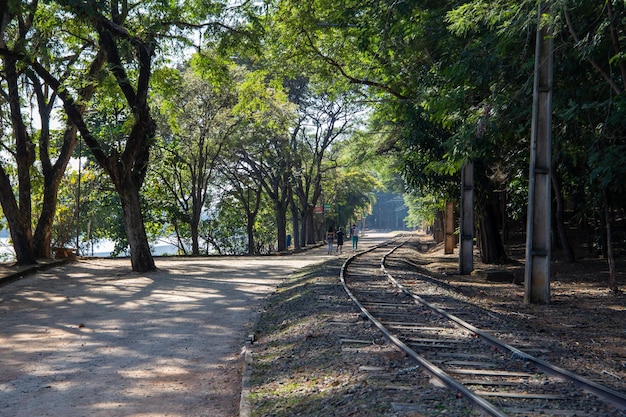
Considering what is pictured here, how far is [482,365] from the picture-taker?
7.50 metres

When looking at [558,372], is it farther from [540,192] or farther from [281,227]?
[281,227]

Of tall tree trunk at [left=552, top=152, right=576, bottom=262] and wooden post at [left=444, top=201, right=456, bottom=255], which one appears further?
wooden post at [left=444, top=201, right=456, bottom=255]

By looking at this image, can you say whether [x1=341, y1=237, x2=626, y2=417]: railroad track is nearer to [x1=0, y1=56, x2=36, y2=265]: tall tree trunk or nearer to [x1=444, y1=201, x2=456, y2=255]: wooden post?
[x1=0, y1=56, x2=36, y2=265]: tall tree trunk

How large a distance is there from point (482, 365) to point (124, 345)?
5219mm

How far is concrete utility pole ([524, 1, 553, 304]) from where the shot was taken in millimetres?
13945

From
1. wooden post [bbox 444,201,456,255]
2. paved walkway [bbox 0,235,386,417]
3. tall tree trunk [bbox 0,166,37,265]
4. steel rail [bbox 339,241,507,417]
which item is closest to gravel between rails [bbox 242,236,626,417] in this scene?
steel rail [bbox 339,241,507,417]

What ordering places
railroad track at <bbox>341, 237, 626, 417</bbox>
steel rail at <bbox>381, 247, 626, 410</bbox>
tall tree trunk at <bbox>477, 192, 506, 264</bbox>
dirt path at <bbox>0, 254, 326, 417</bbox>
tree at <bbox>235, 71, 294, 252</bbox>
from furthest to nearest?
tree at <bbox>235, 71, 294, 252</bbox>, tall tree trunk at <bbox>477, 192, 506, 264</bbox>, dirt path at <bbox>0, 254, 326, 417</bbox>, steel rail at <bbox>381, 247, 626, 410</bbox>, railroad track at <bbox>341, 237, 626, 417</bbox>

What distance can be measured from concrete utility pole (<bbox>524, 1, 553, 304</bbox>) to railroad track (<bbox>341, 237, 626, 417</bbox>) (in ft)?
6.97

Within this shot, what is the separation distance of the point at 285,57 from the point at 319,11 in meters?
2.34

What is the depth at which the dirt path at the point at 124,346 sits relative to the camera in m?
6.78

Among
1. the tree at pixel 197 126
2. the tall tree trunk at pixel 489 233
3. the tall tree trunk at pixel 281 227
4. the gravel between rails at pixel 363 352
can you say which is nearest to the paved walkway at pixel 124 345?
the gravel between rails at pixel 363 352

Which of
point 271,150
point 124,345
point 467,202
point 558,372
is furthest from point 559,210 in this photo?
point 271,150

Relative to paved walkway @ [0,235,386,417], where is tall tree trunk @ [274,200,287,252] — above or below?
above

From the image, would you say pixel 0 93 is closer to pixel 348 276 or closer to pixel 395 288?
pixel 348 276
